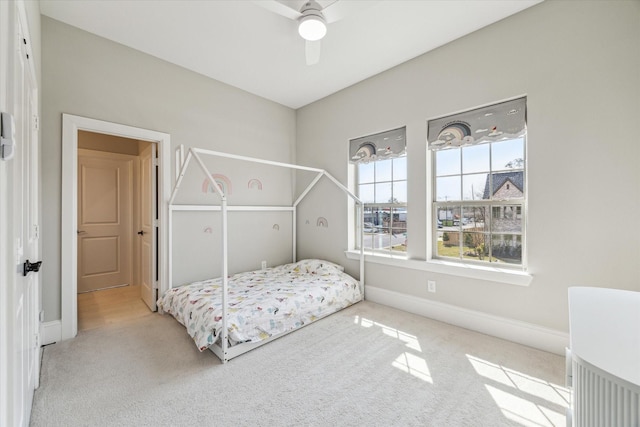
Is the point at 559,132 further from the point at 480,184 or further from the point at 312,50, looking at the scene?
the point at 312,50

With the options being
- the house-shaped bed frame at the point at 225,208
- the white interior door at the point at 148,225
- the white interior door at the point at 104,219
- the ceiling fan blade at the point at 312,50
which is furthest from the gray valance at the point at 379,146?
the white interior door at the point at 104,219

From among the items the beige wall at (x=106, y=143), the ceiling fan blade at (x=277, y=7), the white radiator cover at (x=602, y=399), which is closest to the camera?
the white radiator cover at (x=602, y=399)

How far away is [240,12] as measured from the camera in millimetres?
2297

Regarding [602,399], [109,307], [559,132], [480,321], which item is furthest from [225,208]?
[559,132]

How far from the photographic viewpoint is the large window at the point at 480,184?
7.97ft

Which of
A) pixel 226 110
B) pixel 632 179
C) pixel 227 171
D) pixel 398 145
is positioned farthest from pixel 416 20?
pixel 227 171

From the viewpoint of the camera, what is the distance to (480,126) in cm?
256

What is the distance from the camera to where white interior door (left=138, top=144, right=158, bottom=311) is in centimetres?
312

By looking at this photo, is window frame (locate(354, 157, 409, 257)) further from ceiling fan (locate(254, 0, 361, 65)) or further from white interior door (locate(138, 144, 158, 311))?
white interior door (locate(138, 144, 158, 311))

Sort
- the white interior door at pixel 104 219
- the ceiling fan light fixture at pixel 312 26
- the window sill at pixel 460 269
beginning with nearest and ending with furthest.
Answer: the ceiling fan light fixture at pixel 312 26, the window sill at pixel 460 269, the white interior door at pixel 104 219

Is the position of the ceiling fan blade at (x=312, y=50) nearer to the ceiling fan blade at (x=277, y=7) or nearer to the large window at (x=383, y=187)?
the ceiling fan blade at (x=277, y=7)

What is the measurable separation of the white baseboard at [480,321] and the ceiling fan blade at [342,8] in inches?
105

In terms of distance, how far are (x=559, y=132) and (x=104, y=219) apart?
18.0 ft

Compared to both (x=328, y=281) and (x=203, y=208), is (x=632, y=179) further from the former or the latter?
(x=203, y=208)
